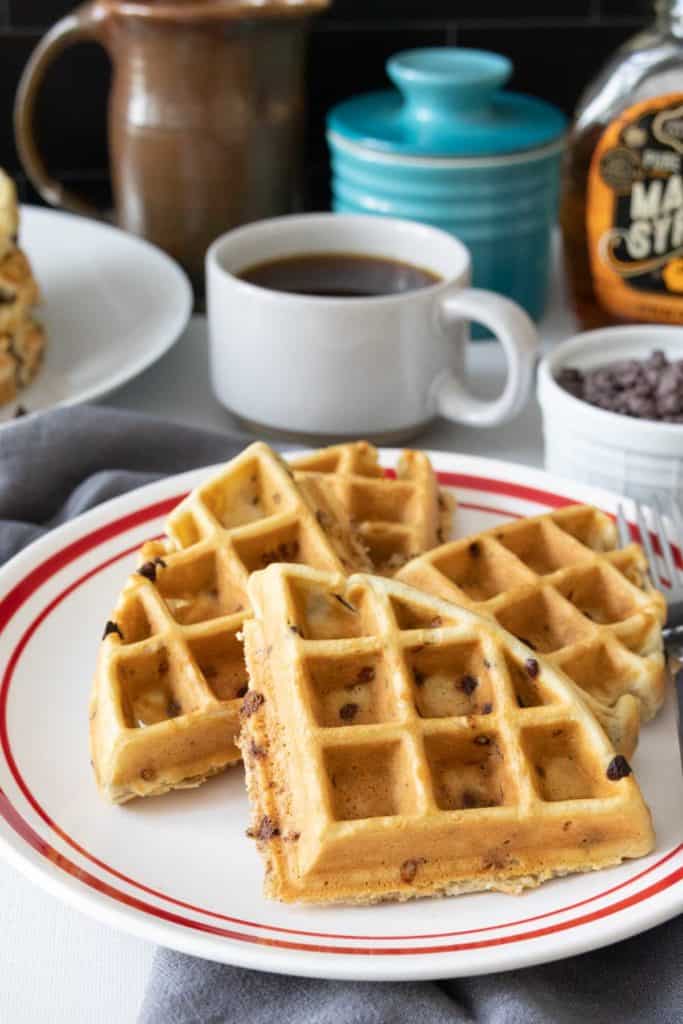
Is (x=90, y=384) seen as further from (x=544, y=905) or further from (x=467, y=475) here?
(x=544, y=905)

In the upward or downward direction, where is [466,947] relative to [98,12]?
downward

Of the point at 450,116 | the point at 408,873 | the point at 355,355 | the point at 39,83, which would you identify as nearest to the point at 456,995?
the point at 408,873

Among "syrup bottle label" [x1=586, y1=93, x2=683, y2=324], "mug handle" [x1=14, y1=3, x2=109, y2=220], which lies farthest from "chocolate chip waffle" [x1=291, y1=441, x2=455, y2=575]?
"mug handle" [x1=14, y1=3, x2=109, y2=220]

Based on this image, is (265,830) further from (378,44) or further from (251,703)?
(378,44)

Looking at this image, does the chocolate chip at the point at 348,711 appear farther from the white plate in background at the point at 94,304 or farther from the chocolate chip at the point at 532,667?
the white plate in background at the point at 94,304

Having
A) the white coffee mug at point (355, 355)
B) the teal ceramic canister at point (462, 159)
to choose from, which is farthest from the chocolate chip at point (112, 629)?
the teal ceramic canister at point (462, 159)

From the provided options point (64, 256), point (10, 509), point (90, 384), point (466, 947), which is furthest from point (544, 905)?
point (64, 256)
